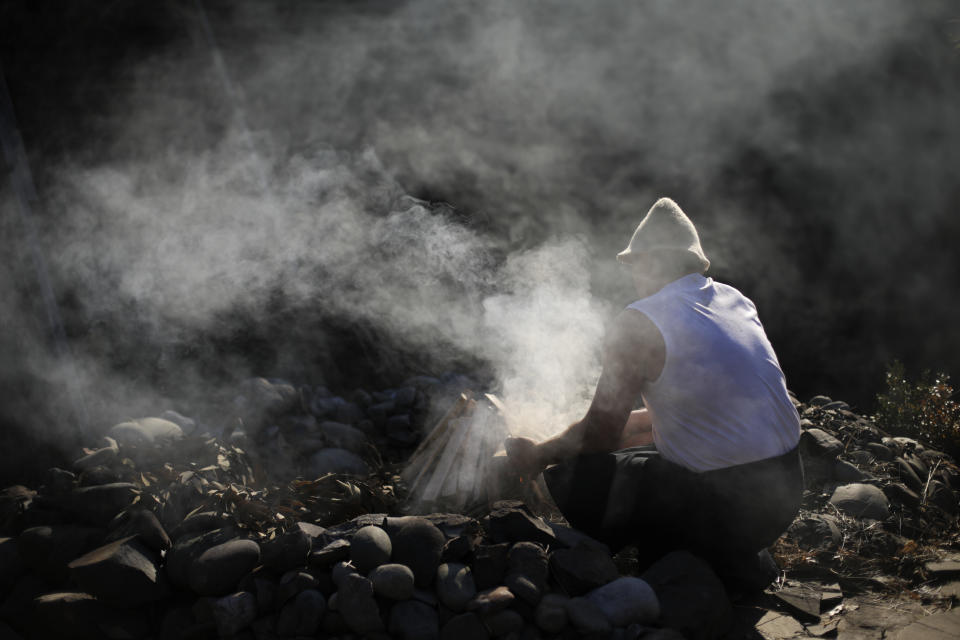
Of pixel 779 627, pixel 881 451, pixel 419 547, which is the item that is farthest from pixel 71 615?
pixel 881 451

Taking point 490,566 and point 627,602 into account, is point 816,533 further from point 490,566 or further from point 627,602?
point 490,566

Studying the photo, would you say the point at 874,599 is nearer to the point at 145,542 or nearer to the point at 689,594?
the point at 689,594

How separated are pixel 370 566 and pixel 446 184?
13.6 ft

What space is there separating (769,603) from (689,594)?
2.04 feet

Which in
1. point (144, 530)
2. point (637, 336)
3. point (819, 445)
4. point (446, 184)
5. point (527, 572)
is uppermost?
point (446, 184)

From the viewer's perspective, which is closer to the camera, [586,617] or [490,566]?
[586,617]

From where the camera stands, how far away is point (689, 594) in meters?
2.51

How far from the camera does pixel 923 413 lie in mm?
4641

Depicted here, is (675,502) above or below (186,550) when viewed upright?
below

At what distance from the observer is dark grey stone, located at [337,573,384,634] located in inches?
92.5

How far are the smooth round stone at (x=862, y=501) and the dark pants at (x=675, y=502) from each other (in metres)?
1.08

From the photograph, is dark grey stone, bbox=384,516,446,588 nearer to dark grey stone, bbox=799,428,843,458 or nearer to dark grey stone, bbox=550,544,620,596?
dark grey stone, bbox=550,544,620,596

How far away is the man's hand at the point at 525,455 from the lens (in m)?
3.04

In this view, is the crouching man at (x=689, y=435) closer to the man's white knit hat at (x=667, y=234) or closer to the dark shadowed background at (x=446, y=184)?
the man's white knit hat at (x=667, y=234)
